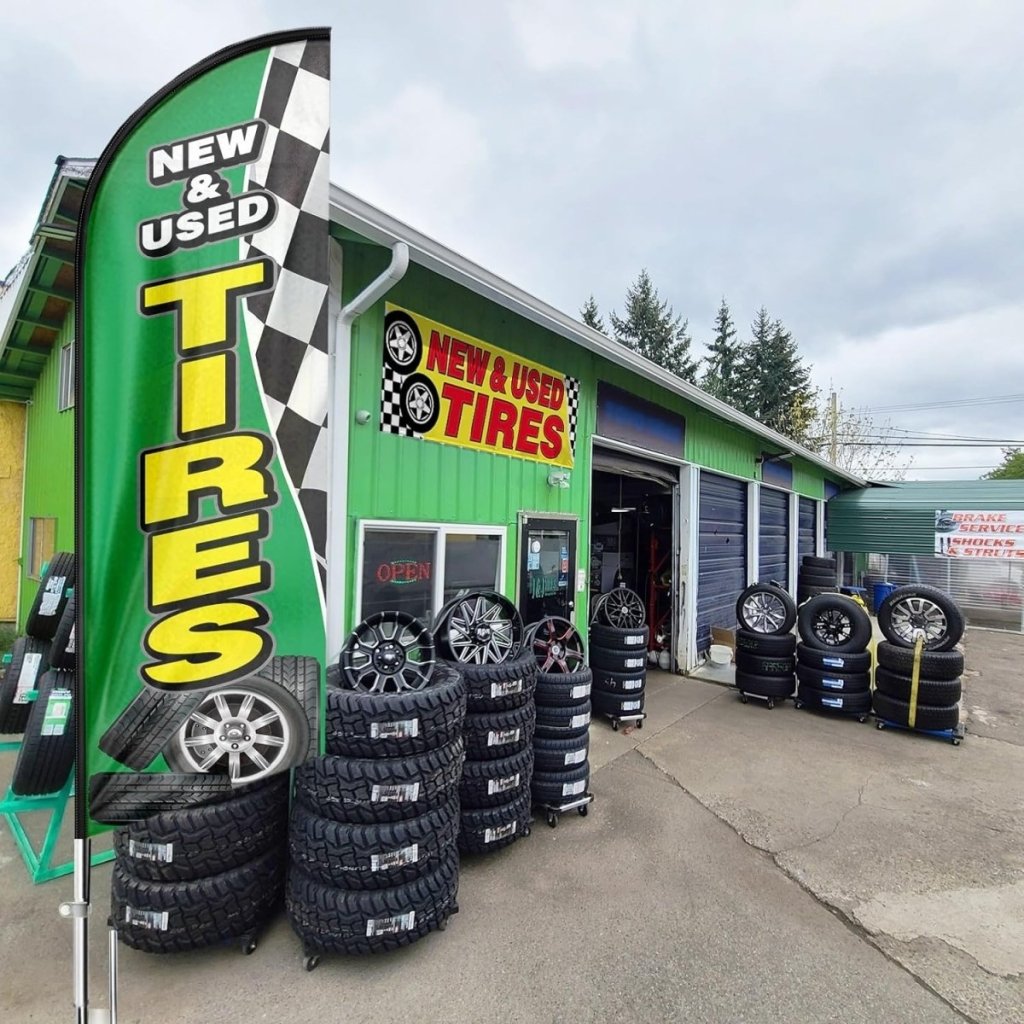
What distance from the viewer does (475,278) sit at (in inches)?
144

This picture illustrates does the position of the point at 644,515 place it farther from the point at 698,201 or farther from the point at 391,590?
the point at 391,590

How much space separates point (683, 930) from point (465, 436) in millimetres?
3264

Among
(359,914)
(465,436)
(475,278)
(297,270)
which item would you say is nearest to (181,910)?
(359,914)

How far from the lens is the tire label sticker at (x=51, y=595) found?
136 inches

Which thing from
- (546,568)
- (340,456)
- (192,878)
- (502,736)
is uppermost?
(340,456)

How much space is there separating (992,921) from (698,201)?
30.0 feet

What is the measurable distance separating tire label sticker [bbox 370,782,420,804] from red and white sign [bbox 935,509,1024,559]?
16.1m

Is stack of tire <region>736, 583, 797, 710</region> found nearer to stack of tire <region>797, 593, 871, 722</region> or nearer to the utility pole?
stack of tire <region>797, 593, 871, 722</region>

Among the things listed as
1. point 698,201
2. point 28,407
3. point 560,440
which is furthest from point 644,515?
point 28,407

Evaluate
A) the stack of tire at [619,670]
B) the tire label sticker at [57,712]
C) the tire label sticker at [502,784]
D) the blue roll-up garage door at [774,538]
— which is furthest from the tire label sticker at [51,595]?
the blue roll-up garage door at [774,538]

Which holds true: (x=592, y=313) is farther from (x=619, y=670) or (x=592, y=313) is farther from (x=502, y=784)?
(x=502, y=784)

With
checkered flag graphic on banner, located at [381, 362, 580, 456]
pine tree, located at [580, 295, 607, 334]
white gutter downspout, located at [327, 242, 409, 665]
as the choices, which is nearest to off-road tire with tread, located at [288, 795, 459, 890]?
white gutter downspout, located at [327, 242, 409, 665]

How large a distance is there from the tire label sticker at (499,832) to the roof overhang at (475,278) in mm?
3423

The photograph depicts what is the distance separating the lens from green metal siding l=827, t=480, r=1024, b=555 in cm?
1384
